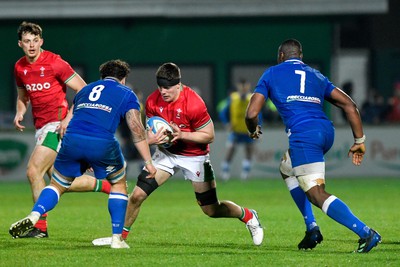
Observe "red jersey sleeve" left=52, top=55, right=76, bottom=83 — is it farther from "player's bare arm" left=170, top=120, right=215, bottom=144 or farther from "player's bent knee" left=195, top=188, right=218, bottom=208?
"player's bent knee" left=195, top=188, right=218, bottom=208

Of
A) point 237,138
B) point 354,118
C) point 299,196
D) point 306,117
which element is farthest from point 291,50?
point 237,138

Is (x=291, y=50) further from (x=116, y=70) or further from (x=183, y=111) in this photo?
(x=116, y=70)

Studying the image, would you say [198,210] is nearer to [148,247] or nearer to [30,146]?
[148,247]

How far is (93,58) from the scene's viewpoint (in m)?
32.9

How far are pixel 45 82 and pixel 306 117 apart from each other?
11.8 ft

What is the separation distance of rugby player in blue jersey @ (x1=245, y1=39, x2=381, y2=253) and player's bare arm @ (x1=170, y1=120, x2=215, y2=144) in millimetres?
730

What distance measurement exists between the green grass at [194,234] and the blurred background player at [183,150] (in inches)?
17.0

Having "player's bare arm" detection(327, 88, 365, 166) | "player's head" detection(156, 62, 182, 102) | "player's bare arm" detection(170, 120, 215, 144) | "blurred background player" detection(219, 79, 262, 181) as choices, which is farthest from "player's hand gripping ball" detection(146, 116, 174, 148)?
"blurred background player" detection(219, 79, 262, 181)

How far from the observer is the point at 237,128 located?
87.4ft

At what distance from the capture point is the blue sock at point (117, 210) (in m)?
11.8

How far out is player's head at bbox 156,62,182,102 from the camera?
12148 millimetres

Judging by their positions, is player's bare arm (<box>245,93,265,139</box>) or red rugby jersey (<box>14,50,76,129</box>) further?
red rugby jersey (<box>14,50,76,129</box>)

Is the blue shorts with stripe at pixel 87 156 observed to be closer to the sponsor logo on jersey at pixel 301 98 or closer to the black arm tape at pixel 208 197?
the black arm tape at pixel 208 197

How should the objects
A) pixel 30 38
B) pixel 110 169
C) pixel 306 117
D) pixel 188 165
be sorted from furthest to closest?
Result: pixel 30 38 → pixel 188 165 → pixel 110 169 → pixel 306 117
